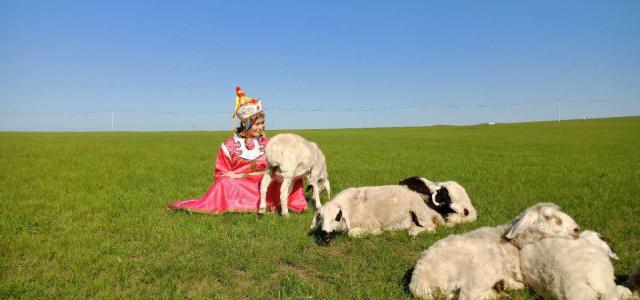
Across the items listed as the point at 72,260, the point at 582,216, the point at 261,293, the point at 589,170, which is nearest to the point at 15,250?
the point at 72,260

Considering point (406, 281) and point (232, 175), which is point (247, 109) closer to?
point (232, 175)

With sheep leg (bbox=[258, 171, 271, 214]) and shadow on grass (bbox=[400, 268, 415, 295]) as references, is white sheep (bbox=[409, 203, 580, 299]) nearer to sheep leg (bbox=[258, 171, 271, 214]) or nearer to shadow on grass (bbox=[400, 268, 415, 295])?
shadow on grass (bbox=[400, 268, 415, 295])

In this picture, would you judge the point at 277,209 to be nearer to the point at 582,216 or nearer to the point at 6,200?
the point at 582,216

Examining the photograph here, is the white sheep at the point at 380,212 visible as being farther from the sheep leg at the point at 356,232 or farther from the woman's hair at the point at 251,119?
the woman's hair at the point at 251,119

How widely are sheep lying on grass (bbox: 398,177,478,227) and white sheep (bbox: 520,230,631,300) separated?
11.7ft

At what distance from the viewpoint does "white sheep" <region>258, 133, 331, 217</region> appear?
998 centimetres

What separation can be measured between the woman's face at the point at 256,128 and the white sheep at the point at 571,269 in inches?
293

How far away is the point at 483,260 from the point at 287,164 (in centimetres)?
543

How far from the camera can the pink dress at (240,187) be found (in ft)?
34.9

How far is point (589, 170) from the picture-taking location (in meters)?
19.2

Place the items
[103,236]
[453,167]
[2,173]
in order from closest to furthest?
[103,236], [2,173], [453,167]

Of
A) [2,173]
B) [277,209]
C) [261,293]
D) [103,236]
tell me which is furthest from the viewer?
[2,173]

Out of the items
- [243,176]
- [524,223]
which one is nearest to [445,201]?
[524,223]

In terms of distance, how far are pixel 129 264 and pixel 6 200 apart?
779 centimetres
